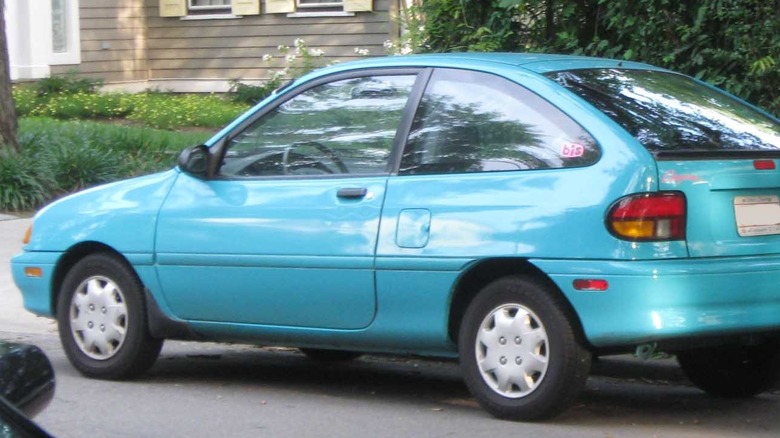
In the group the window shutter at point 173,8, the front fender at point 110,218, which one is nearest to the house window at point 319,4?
the window shutter at point 173,8

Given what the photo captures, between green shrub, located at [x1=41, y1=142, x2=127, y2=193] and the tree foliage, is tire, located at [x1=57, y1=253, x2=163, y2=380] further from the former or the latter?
green shrub, located at [x1=41, y1=142, x2=127, y2=193]

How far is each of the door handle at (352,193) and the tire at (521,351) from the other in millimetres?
741

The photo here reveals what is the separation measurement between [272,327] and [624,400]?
70.2 inches

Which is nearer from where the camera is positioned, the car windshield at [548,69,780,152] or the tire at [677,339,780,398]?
the car windshield at [548,69,780,152]

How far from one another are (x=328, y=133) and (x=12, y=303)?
3922 mm

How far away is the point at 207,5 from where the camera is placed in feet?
73.4

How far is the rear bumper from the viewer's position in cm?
549

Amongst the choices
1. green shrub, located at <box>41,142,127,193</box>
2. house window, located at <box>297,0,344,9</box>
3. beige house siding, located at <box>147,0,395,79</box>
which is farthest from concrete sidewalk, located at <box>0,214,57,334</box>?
house window, located at <box>297,0,344,9</box>

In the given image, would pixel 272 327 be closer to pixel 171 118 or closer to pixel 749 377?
pixel 749 377

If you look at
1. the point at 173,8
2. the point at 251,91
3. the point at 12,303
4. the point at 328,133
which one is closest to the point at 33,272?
the point at 328,133

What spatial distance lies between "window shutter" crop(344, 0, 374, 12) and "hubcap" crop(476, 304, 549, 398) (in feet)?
48.7

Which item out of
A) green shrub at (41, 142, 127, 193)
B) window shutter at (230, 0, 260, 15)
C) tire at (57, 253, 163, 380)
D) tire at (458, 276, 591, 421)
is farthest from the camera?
window shutter at (230, 0, 260, 15)

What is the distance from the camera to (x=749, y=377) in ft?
21.8

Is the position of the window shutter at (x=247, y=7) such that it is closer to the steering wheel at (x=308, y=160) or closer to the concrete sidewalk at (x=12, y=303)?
the concrete sidewalk at (x=12, y=303)
